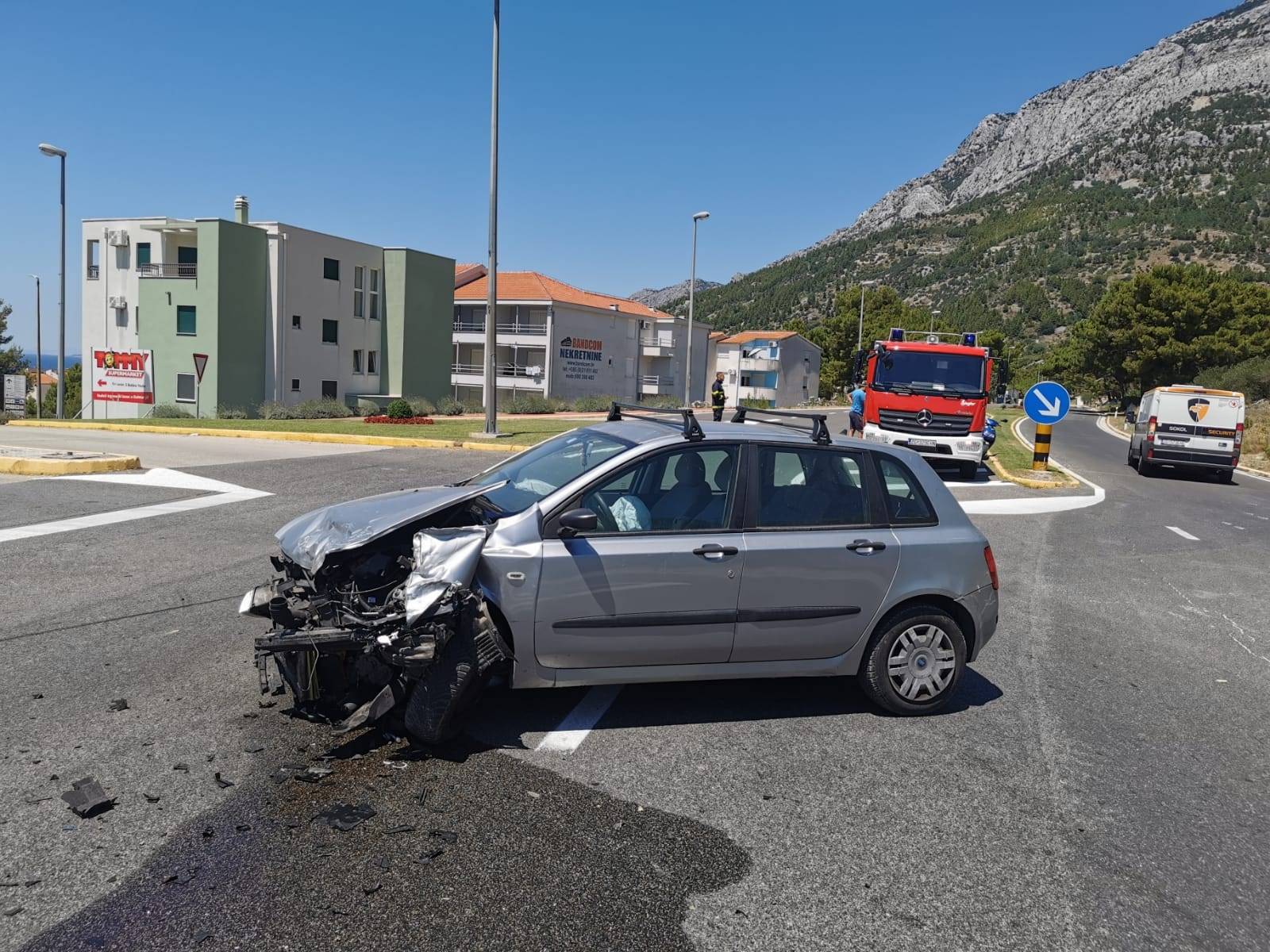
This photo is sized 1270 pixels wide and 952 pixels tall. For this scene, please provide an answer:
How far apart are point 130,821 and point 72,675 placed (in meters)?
2.10

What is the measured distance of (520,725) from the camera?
4.87m

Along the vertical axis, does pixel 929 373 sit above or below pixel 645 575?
above

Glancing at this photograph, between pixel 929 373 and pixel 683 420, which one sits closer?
pixel 683 420

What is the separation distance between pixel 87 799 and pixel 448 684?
1.48 meters

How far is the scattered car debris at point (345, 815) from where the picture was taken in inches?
146

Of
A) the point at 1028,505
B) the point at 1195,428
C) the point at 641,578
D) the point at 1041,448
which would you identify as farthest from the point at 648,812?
the point at 1195,428

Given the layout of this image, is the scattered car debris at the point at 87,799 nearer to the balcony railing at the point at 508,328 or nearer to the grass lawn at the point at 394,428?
the grass lawn at the point at 394,428

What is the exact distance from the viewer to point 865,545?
5152 mm

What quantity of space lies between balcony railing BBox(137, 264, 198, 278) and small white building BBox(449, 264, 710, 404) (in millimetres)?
17971

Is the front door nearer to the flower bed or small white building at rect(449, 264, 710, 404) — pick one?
the flower bed

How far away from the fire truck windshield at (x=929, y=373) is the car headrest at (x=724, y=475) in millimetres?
14320

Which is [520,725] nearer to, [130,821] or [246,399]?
[130,821]

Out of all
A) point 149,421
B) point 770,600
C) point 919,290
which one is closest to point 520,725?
point 770,600

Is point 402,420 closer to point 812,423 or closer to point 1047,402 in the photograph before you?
point 1047,402
